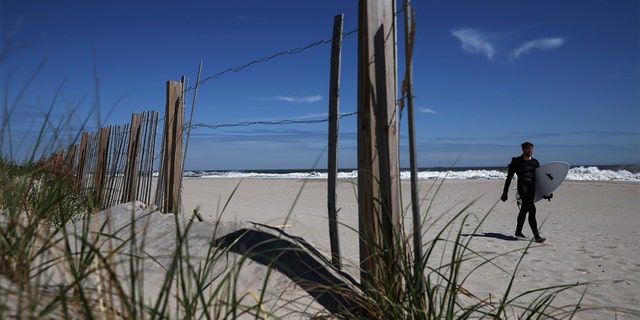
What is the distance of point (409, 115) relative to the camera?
2303 millimetres

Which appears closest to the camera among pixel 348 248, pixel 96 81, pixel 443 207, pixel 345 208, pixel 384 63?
pixel 96 81

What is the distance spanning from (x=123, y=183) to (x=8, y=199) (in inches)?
185

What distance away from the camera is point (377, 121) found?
2594 millimetres

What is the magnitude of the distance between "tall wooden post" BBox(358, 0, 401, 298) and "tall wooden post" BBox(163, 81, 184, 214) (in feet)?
9.45

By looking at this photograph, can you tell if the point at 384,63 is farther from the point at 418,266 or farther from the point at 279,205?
the point at 279,205

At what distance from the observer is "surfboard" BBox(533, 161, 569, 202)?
6.66m

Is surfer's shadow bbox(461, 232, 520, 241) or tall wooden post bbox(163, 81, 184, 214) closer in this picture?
tall wooden post bbox(163, 81, 184, 214)

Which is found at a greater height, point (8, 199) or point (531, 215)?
point (8, 199)

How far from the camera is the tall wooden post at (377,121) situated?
2.52m

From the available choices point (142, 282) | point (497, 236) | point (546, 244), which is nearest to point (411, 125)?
point (142, 282)

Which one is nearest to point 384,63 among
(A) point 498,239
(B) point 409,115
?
(B) point 409,115

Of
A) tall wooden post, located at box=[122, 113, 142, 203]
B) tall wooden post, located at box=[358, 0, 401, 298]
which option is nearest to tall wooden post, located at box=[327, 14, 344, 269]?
tall wooden post, located at box=[358, 0, 401, 298]

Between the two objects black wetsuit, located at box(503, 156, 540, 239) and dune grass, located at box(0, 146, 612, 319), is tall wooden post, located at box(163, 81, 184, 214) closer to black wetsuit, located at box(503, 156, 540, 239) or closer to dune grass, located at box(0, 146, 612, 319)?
dune grass, located at box(0, 146, 612, 319)

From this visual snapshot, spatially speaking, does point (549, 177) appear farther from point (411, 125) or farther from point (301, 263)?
point (411, 125)
